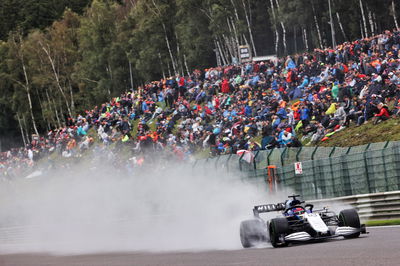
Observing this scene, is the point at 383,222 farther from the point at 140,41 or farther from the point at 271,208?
the point at 140,41

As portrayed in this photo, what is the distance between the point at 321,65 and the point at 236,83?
6.79 metres

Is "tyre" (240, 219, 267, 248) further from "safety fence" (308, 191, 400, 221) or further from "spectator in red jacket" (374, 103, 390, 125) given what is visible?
"spectator in red jacket" (374, 103, 390, 125)

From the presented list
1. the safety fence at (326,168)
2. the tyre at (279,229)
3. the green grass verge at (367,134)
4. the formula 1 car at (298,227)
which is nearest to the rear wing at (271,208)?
the formula 1 car at (298,227)

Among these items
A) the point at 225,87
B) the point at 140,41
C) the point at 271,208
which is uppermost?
the point at 140,41

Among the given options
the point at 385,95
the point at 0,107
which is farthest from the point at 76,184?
the point at 0,107

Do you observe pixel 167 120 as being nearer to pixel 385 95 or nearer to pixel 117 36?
pixel 385 95

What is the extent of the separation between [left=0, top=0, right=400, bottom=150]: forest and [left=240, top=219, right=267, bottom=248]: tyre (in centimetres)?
3449

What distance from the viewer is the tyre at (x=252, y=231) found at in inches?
586

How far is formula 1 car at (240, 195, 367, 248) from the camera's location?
13.6 metres

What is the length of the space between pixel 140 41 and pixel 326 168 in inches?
1979

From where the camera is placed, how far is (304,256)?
11.4 m

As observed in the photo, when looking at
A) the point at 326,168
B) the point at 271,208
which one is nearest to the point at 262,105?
the point at 326,168

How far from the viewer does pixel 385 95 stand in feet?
87.1

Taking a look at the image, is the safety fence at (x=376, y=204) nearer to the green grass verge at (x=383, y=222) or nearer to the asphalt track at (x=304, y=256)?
the green grass verge at (x=383, y=222)
